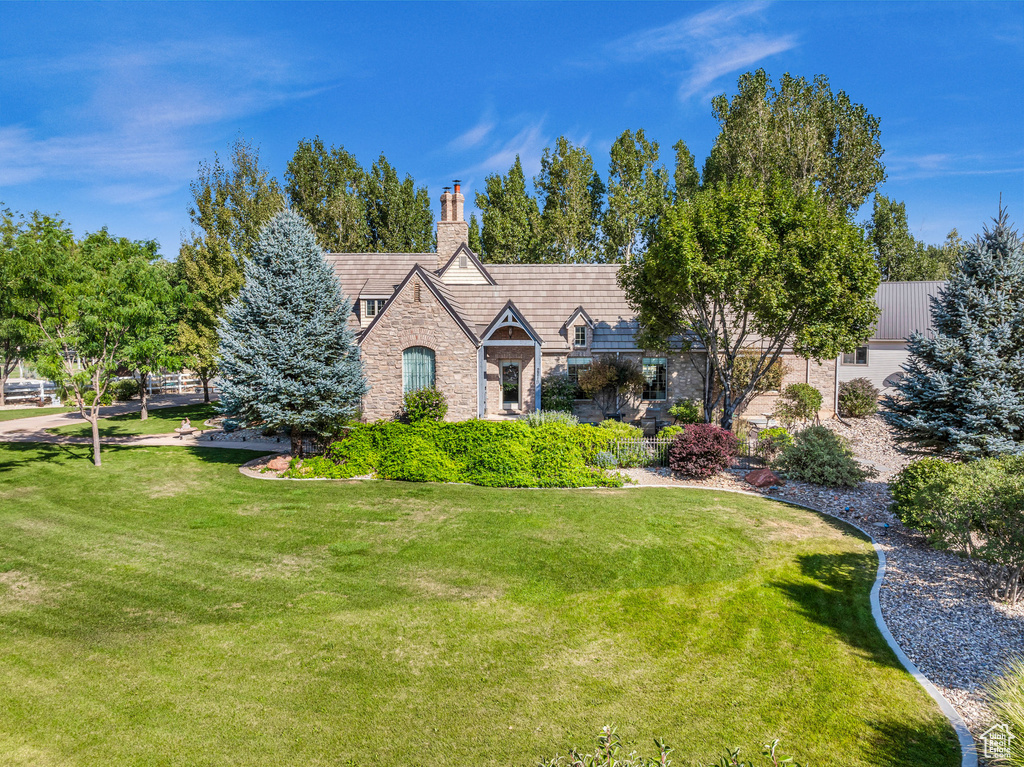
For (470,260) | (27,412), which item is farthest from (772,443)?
(27,412)

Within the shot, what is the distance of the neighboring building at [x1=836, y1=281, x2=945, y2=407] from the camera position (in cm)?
3222

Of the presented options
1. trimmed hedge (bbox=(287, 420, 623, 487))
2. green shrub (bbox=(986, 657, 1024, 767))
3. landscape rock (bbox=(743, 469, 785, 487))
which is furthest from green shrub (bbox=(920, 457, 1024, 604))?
trimmed hedge (bbox=(287, 420, 623, 487))

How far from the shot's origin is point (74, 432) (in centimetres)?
2566

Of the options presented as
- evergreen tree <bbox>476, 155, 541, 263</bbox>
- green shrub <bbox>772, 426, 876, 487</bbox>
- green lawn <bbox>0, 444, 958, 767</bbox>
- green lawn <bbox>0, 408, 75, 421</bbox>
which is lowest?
green lawn <bbox>0, 444, 958, 767</bbox>

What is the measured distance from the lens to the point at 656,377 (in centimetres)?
2667

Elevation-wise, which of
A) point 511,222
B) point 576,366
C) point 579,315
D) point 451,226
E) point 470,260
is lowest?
point 576,366

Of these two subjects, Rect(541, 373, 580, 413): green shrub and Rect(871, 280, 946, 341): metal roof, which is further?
Rect(871, 280, 946, 341): metal roof

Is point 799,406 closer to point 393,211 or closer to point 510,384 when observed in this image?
point 510,384

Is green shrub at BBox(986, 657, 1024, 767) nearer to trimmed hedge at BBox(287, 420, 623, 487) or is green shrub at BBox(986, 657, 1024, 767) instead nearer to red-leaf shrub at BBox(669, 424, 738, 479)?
red-leaf shrub at BBox(669, 424, 738, 479)

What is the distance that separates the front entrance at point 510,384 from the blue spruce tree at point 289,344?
28.2 ft

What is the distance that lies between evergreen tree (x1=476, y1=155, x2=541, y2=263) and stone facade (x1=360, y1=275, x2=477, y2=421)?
2723 centimetres

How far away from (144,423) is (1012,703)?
3374cm

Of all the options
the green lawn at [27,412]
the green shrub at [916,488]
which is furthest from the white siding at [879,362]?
the green lawn at [27,412]

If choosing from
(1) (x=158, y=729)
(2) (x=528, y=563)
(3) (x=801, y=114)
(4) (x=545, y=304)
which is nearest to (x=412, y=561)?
(2) (x=528, y=563)
